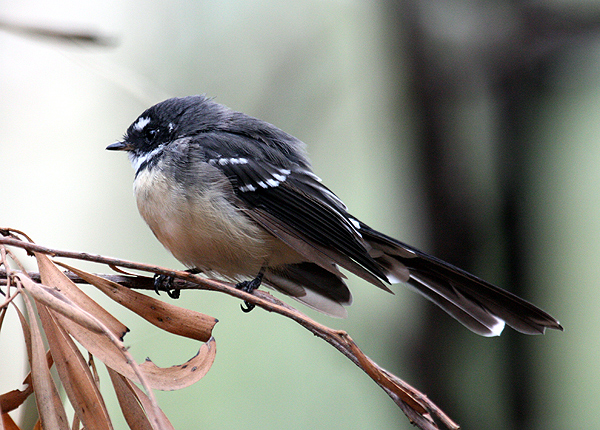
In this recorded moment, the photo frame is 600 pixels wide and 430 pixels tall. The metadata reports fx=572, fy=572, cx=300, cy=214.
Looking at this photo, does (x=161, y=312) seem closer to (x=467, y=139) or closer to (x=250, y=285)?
(x=250, y=285)

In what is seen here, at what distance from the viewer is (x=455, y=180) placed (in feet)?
11.3

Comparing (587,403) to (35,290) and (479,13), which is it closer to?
(479,13)

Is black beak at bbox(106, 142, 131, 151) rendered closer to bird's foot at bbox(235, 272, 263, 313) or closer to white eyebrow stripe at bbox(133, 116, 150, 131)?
white eyebrow stripe at bbox(133, 116, 150, 131)

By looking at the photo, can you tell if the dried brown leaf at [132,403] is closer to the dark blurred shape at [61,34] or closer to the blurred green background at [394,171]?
the dark blurred shape at [61,34]

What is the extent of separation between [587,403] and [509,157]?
197 centimetres

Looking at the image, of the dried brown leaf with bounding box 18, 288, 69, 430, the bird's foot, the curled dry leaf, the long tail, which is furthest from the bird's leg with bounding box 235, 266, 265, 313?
the dried brown leaf with bounding box 18, 288, 69, 430

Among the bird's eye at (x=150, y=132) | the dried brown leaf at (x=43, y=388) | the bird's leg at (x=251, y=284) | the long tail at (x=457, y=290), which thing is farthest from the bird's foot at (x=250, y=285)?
the dried brown leaf at (x=43, y=388)

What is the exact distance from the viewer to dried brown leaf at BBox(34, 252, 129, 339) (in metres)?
1.18

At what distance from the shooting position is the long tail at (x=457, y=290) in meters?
1.87

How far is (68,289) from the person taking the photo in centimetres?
120

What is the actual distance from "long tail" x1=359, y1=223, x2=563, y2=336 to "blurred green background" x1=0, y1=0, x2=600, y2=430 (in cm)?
125

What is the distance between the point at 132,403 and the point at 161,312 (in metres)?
0.19

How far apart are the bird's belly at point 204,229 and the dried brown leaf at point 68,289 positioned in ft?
2.67

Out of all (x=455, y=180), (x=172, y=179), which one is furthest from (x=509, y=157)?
(x=172, y=179)
